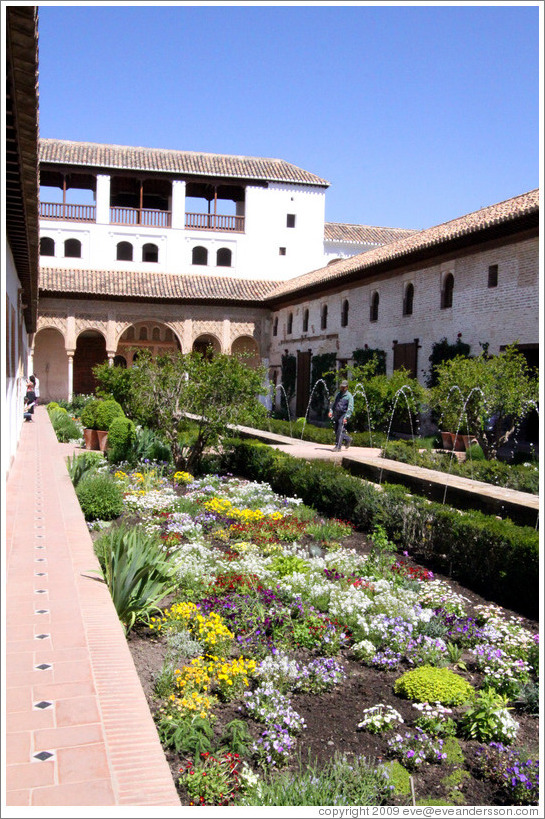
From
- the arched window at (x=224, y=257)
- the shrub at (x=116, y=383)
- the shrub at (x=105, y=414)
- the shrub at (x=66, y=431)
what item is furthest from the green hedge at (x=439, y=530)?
the arched window at (x=224, y=257)

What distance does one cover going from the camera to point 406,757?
393 centimetres

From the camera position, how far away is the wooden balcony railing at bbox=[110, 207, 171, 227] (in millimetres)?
33906

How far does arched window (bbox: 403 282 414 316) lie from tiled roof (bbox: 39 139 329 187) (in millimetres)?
15013

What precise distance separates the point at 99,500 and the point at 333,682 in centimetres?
497

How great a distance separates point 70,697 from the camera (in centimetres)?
364

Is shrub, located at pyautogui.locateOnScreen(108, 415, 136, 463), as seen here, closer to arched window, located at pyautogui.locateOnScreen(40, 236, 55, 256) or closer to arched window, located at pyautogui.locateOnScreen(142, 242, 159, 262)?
arched window, located at pyautogui.locateOnScreen(40, 236, 55, 256)

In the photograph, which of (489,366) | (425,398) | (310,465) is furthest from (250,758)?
(425,398)

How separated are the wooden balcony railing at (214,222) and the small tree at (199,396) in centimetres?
2235

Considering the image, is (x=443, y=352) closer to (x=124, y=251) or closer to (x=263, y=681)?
(x=263, y=681)

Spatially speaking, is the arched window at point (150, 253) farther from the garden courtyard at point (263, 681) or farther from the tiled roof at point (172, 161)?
the garden courtyard at point (263, 681)

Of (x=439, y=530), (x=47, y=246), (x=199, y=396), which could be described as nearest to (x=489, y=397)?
(x=199, y=396)

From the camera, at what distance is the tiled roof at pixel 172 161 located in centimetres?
3284

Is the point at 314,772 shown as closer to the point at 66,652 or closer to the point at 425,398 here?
the point at 66,652

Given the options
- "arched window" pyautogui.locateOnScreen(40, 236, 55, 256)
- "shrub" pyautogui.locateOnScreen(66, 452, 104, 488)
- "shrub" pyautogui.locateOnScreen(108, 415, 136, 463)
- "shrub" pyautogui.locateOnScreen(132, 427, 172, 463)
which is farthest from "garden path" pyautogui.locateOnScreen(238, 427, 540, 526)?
"arched window" pyautogui.locateOnScreen(40, 236, 55, 256)
